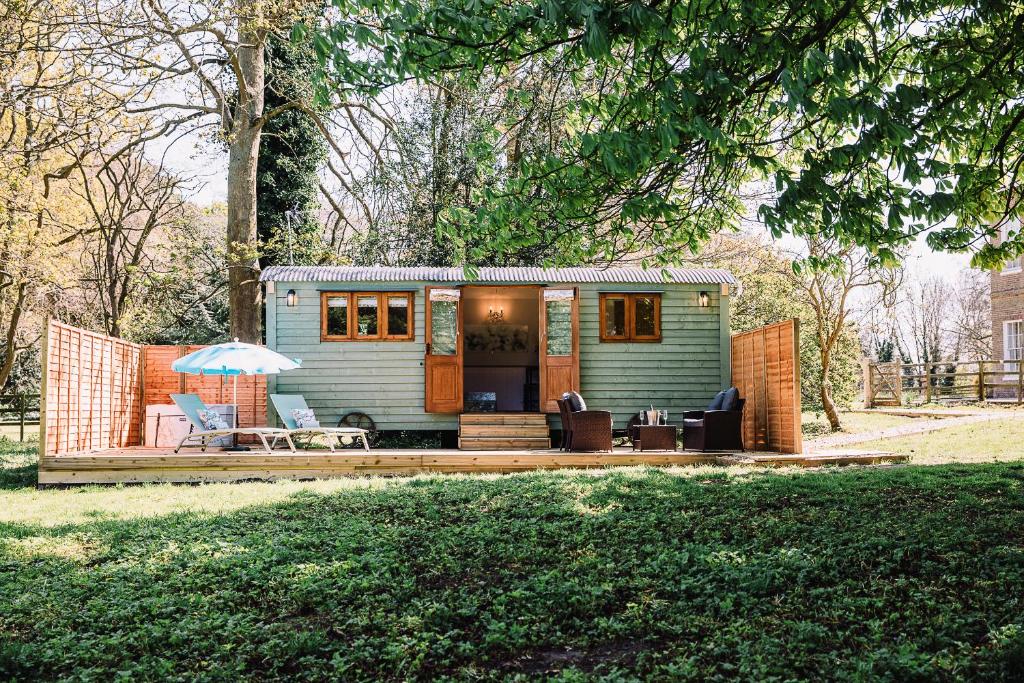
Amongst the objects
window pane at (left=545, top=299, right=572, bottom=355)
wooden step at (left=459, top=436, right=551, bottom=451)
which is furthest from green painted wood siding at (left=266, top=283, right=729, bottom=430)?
wooden step at (left=459, top=436, right=551, bottom=451)

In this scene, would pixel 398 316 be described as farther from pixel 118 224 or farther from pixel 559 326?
pixel 118 224

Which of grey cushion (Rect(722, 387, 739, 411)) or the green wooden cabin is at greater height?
the green wooden cabin

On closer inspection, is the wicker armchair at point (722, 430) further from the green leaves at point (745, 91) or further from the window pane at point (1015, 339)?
the window pane at point (1015, 339)

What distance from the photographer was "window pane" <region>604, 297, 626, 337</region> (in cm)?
1231

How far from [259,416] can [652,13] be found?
9863 mm

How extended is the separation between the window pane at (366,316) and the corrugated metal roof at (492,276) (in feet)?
1.02

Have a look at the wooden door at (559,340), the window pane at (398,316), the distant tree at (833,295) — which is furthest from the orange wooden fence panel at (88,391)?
the distant tree at (833,295)

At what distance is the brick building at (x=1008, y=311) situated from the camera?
19812mm

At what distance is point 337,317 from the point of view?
1211cm

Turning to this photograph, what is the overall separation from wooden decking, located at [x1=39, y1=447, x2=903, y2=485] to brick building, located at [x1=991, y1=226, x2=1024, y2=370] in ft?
43.1

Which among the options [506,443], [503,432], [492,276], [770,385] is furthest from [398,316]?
[770,385]

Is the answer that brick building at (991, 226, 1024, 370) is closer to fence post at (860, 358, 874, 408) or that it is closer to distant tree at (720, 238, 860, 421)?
fence post at (860, 358, 874, 408)

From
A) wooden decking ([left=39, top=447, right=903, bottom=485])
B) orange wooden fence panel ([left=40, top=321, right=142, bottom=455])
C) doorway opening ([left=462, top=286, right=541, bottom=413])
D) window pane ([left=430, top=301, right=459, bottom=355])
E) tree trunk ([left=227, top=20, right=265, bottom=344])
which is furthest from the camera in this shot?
doorway opening ([left=462, top=286, right=541, bottom=413])

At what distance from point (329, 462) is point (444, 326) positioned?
3.31m
